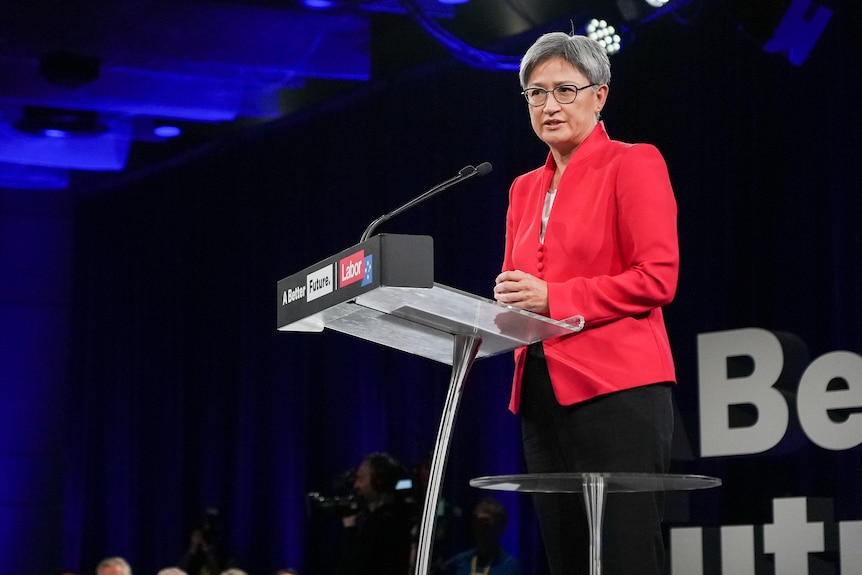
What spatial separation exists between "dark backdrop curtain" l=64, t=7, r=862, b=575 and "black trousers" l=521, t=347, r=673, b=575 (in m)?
2.37

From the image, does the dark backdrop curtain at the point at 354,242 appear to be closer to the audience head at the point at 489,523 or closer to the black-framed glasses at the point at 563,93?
the audience head at the point at 489,523

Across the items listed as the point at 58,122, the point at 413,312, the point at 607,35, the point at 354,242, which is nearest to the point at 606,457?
the point at 413,312

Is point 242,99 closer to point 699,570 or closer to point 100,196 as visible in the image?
point 100,196

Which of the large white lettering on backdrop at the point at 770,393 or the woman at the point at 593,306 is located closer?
the woman at the point at 593,306

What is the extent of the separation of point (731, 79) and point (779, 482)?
1.47m

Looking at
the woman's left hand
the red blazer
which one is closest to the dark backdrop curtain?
the red blazer

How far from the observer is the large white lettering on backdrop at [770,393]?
3.87 metres

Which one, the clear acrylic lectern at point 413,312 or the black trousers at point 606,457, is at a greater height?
the clear acrylic lectern at point 413,312

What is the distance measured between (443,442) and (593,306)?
300 mm

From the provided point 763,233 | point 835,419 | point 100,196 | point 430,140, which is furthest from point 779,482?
point 100,196

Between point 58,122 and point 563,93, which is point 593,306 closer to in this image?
point 563,93

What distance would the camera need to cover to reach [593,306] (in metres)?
1.68

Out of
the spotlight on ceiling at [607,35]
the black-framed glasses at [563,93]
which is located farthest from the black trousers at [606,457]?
the spotlight on ceiling at [607,35]

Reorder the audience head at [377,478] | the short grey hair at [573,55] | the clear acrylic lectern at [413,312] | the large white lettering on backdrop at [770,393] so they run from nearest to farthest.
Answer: the clear acrylic lectern at [413,312] → the short grey hair at [573,55] → the large white lettering on backdrop at [770,393] → the audience head at [377,478]
